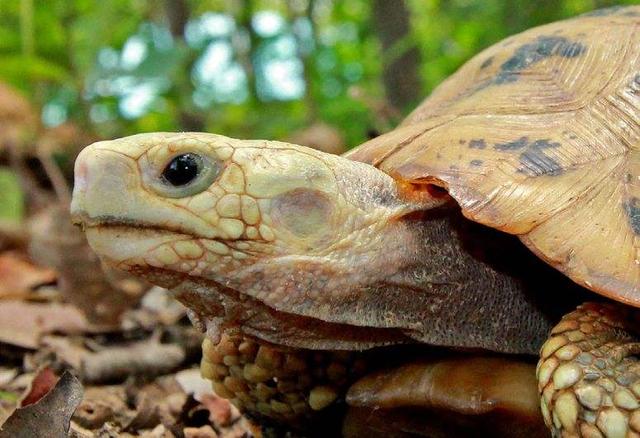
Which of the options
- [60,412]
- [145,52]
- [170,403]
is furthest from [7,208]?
[60,412]

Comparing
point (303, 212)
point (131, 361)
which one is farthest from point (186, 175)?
point (131, 361)

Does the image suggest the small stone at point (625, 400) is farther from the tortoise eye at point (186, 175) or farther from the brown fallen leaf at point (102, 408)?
the brown fallen leaf at point (102, 408)

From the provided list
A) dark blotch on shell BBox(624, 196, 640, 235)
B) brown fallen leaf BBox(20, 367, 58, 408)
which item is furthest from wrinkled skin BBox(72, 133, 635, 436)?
brown fallen leaf BBox(20, 367, 58, 408)

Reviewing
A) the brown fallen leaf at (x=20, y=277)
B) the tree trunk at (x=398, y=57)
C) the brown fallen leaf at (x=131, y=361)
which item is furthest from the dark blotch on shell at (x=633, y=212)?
the tree trunk at (x=398, y=57)

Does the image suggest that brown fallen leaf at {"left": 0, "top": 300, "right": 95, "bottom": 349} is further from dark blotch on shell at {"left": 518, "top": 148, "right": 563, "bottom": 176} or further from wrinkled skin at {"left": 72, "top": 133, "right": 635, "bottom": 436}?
dark blotch on shell at {"left": 518, "top": 148, "right": 563, "bottom": 176}

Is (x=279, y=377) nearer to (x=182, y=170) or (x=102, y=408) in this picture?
(x=102, y=408)

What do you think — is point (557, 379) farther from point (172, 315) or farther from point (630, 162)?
point (172, 315)
